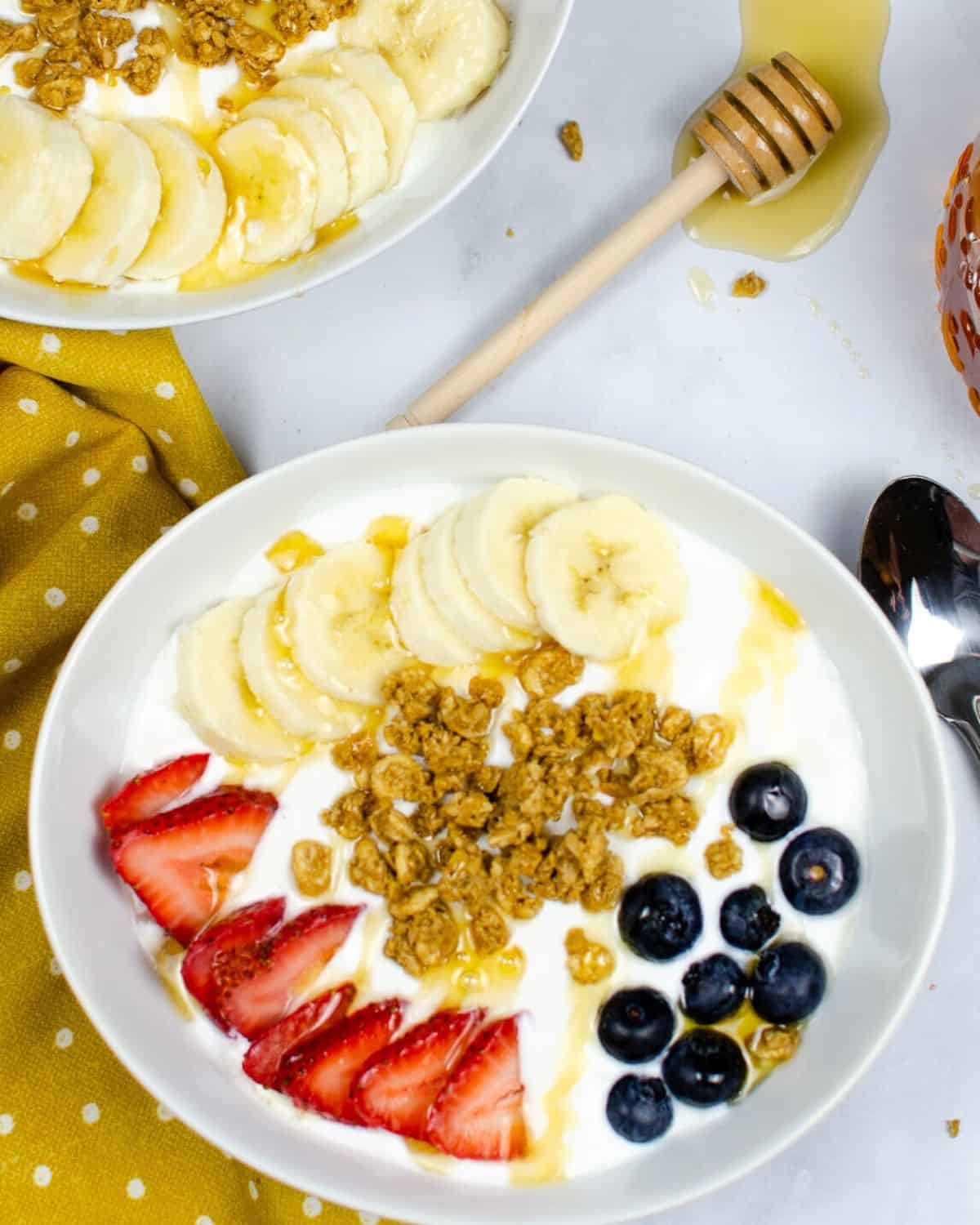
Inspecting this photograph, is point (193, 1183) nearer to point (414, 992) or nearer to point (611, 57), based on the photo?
point (414, 992)

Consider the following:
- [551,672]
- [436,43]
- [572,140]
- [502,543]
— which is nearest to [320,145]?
[436,43]

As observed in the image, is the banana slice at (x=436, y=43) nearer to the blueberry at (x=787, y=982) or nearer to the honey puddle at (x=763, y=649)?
the honey puddle at (x=763, y=649)

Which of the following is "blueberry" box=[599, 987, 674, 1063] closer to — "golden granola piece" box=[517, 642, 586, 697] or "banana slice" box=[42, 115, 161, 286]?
"golden granola piece" box=[517, 642, 586, 697]

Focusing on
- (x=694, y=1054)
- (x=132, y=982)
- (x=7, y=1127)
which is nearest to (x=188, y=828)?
(x=132, y=982)

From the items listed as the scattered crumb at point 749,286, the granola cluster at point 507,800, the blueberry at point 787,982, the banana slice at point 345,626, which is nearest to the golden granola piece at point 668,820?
the granola cluster at point 507,800

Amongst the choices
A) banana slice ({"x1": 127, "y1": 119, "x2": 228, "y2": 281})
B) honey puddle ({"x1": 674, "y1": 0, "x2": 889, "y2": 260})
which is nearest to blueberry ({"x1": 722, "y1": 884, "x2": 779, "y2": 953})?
honey puddle ({"x1": 674, "y1": 0, "x2": 889, "y2": 260})
